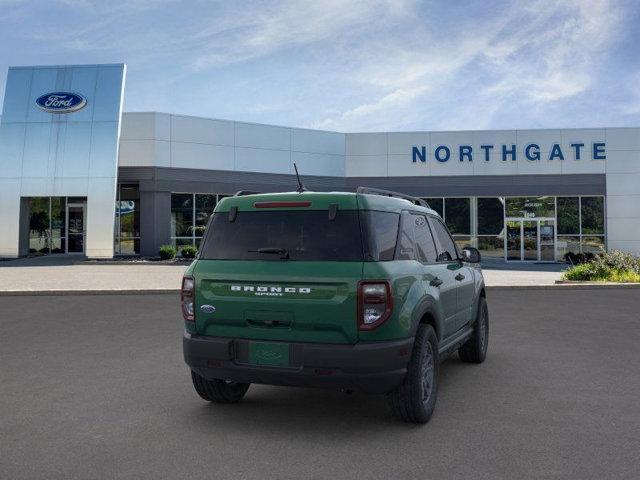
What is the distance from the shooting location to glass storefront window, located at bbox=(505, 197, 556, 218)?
30406 millimetres

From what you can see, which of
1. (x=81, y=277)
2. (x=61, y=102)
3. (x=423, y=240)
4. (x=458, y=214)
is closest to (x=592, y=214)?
(x=458, y=214)

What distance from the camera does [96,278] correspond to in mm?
18422

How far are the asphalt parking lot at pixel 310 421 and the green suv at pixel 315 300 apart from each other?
410 millimetres

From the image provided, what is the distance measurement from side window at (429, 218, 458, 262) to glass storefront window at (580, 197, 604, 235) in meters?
26.4

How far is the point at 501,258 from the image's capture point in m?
30.5

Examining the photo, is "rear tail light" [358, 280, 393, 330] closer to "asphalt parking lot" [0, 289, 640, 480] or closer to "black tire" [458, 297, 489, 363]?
"asphalt parking lot" [0, 289, 640, 480]

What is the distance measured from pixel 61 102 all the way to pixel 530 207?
23433 mm

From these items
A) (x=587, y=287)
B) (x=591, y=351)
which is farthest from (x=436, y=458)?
(x=587, y=287)

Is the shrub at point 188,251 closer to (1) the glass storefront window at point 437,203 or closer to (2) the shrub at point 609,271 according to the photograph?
(1) the glass storefront window at point 437,203

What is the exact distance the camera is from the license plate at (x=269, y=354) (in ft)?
14.7

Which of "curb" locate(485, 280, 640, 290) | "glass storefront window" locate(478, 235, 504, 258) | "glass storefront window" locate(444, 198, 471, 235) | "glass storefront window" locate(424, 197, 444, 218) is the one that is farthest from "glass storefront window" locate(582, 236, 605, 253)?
"curb" locate(485, 280, 640, 290)

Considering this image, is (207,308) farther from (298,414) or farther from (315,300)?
(298,414)

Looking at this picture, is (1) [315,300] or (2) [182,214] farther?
(2) [182,214]

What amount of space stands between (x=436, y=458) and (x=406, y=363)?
2.44 ft
